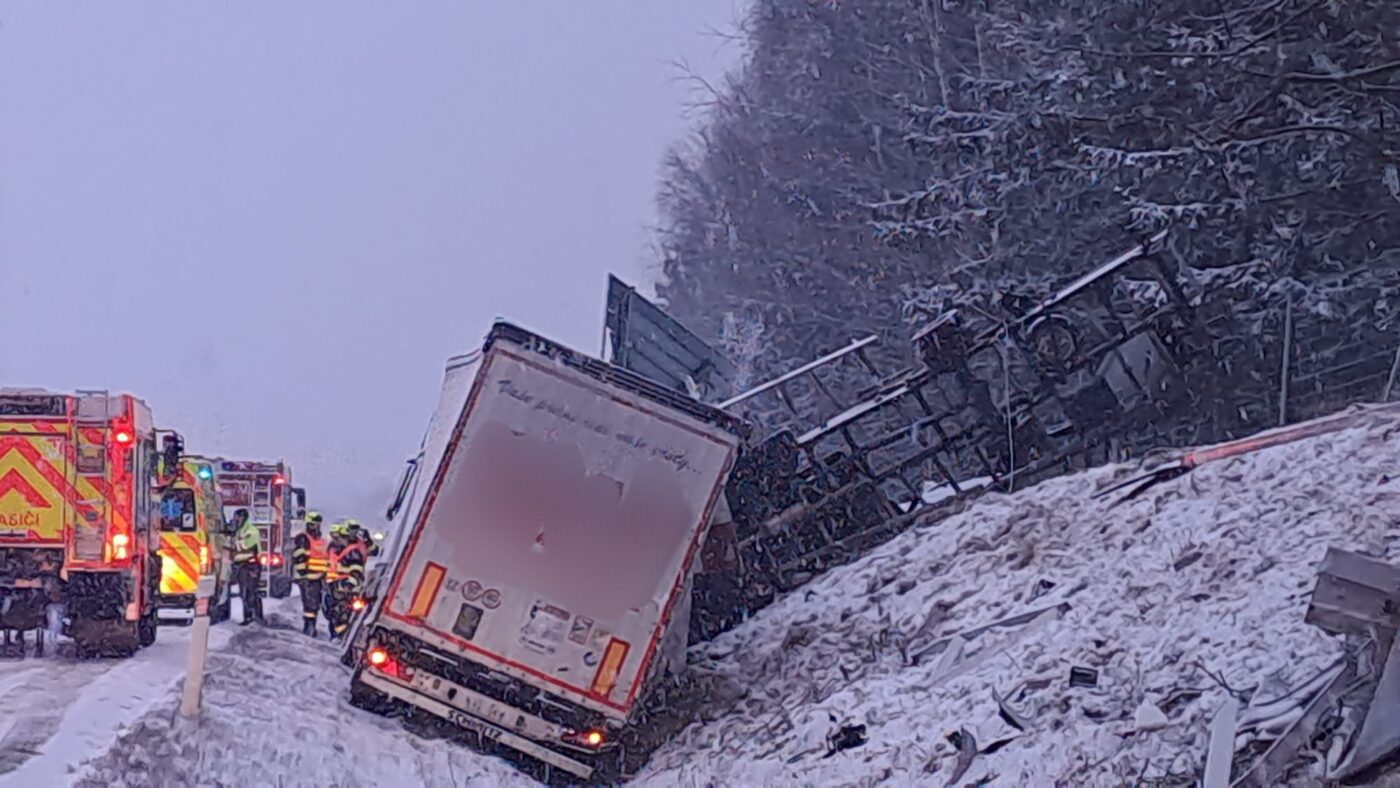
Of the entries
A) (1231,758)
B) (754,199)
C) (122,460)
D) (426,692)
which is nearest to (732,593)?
(426,692)

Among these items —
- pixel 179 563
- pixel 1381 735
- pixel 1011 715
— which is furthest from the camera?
pixel 179 563

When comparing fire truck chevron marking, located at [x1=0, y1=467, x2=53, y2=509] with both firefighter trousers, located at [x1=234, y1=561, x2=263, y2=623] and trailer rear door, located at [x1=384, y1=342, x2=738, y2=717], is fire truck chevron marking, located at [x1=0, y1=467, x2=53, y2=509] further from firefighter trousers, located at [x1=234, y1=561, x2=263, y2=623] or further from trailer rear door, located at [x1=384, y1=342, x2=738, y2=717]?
firefighter trousers, located at [x1=234, y1=561, x2=263, y2=623]

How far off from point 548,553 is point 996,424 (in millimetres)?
6656

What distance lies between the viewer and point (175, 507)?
17.9 metres

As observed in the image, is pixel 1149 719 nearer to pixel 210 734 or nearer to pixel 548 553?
pixel 548 553

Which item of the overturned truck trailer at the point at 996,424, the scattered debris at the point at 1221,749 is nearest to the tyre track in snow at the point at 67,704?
the overturned truck trailer at the point at 996,424

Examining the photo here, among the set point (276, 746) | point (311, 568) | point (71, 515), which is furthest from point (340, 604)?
point (276, 746)

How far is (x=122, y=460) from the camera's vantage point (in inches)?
657

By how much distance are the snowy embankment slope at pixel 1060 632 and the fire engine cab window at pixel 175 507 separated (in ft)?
19.2

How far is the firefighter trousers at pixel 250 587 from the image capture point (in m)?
24.5

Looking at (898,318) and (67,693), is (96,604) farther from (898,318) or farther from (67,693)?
(898,318)

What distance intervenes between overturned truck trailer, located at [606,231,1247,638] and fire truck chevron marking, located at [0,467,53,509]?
6.44m

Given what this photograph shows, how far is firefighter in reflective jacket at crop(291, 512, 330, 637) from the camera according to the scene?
21.8 meters

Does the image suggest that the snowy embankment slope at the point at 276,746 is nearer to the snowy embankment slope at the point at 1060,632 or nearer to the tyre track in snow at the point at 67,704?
the tyre track in snow at the point at 67,704
